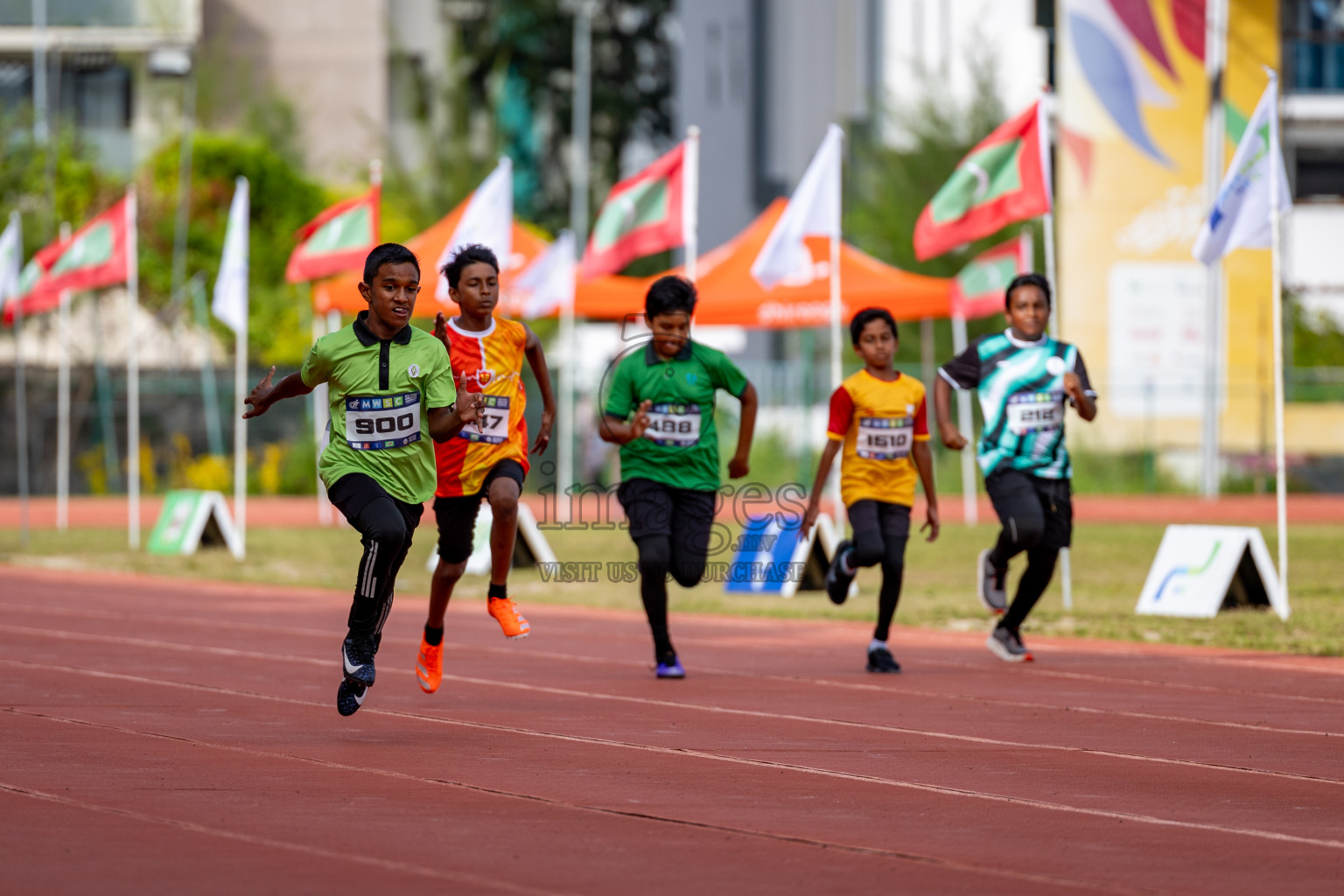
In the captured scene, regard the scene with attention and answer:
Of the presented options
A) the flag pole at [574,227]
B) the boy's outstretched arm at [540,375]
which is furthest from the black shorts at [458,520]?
the flag pole at [574,227]

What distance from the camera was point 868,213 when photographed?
130ft

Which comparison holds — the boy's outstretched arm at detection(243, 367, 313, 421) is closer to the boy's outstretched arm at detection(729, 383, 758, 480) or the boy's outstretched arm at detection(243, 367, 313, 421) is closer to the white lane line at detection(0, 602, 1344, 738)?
the boy's outstretched arm at detection(729, 383, 758, 480)

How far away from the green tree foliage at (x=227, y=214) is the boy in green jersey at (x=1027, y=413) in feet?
92.5

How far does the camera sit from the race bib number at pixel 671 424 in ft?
32.4

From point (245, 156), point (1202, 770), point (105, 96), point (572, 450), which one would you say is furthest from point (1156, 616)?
point (105, 96)

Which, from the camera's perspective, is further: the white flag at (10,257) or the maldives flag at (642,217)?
the white flag at (10,257)

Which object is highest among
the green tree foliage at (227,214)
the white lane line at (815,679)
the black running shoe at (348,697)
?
the green tree foliage at (227,214)

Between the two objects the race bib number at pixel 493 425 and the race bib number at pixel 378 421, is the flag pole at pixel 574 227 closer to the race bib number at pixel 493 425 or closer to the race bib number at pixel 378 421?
the race bib number at pixel 493 425

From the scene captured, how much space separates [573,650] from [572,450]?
20249 mm

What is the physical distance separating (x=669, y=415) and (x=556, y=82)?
147 ft

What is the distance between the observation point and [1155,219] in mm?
31922

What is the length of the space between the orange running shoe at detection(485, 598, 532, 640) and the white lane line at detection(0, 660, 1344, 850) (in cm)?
72

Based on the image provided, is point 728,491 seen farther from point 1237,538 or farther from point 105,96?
point 105,96

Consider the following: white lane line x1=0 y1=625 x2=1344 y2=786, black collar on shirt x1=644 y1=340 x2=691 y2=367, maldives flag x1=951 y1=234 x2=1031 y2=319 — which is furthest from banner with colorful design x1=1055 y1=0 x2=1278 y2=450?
black collar on shirt x1=644 y1=340 x2=691 y2=367
